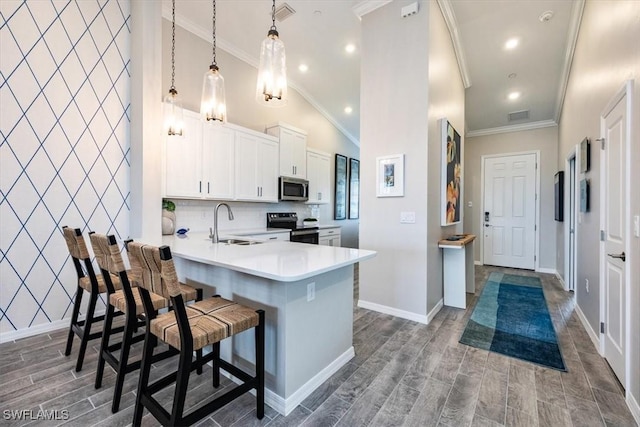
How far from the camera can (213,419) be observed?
1.59 m

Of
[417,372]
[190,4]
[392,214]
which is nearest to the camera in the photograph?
[417,372]

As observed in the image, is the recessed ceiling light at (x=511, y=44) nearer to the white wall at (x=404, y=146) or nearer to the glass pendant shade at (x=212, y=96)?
the white wall at (x=404, y=146)

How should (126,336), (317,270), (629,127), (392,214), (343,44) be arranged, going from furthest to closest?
1. (343,44)
2. (392,214)
3. (629,127)
4. (126,336)
5. (317,270)

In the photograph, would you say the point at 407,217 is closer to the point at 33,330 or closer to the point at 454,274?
the point at 454,274

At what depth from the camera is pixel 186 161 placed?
351cm

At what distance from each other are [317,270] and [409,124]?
2262 millimetres

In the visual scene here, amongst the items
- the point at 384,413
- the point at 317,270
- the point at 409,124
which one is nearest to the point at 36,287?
the point at 317,270

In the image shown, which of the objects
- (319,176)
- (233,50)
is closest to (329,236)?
(319,176)

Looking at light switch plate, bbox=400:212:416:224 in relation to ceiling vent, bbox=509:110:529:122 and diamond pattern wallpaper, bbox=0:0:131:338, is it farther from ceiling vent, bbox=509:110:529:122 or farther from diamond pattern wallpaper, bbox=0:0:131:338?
ceiling vent, bbox=509:110:529:122

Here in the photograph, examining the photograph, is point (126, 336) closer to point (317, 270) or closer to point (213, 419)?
point (213, 419)

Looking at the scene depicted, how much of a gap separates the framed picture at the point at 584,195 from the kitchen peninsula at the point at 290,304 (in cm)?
258

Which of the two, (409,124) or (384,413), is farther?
(409,124)

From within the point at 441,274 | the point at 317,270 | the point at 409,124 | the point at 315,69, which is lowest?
the point at 441,274

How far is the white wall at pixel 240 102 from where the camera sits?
375 cm
